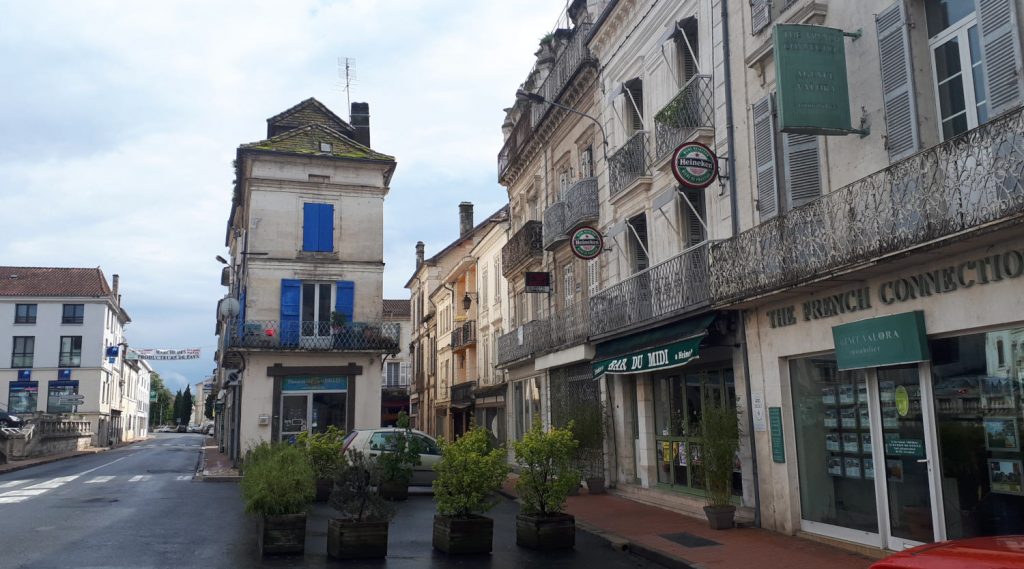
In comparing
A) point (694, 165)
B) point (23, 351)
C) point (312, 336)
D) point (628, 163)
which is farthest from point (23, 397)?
point (694, 165)

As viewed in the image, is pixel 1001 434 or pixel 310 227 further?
pixel 310 227

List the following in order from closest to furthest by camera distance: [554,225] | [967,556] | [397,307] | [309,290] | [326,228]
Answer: [967,556] < [554,225] < [309,290] < [326,228] < [397,307]

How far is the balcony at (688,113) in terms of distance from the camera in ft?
44.4

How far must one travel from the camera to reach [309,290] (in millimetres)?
26438

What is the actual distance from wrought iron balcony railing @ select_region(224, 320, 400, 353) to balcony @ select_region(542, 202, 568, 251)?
24.4 ft

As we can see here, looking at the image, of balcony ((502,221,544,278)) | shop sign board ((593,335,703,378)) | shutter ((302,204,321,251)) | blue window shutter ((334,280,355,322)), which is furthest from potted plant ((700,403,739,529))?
shutter ((302,204,321,251))

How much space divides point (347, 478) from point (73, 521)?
223 inches

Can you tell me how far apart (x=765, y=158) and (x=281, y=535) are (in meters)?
8.29

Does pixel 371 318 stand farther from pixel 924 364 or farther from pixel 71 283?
pixel 71 283

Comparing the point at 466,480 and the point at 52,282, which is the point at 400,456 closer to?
the point at 466,480

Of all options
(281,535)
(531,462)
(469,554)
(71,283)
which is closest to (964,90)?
(531,462)

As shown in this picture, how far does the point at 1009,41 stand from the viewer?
7.85 m

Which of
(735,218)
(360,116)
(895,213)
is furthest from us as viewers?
(360,116)

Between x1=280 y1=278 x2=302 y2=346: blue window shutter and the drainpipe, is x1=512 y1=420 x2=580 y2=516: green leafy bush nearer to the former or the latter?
the drainpipe
